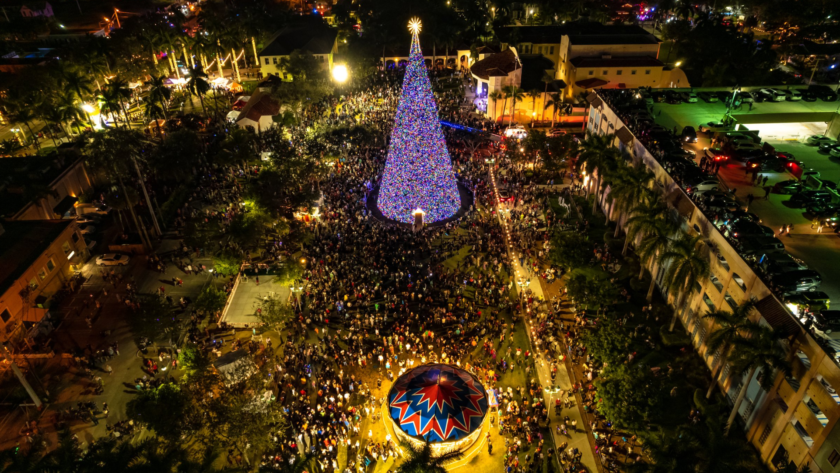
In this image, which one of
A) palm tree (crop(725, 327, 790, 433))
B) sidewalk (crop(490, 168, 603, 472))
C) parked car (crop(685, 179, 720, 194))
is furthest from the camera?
parked car (crop(685, 179, 720, 194))

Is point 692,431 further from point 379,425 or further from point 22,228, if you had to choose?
point 22,228

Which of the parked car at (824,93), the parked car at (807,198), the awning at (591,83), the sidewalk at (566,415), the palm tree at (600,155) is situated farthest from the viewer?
the awning at (591,83)

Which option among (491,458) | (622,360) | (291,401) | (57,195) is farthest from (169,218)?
(622,360)

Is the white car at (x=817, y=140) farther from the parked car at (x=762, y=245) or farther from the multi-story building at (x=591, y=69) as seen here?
the multi-story building at (x=591, y=69)

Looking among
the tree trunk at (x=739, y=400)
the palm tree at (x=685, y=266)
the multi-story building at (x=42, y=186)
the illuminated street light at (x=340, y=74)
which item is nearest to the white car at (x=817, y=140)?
the palm tree at (x=685, y=266)

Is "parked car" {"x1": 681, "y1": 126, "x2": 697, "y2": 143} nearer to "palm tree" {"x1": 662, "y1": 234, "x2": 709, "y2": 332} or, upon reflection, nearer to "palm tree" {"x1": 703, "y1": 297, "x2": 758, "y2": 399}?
"palm tree" {"x1": 662, "y1": 234, "x2": 709, "y2": 332}

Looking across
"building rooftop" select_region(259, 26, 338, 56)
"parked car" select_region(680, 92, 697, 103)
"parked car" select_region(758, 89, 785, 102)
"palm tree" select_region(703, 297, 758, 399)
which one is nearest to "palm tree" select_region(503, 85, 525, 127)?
"parked car" select_region(680, 92, 697, 103)

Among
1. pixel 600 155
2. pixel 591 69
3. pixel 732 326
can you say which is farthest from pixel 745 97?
pixel 732 326
